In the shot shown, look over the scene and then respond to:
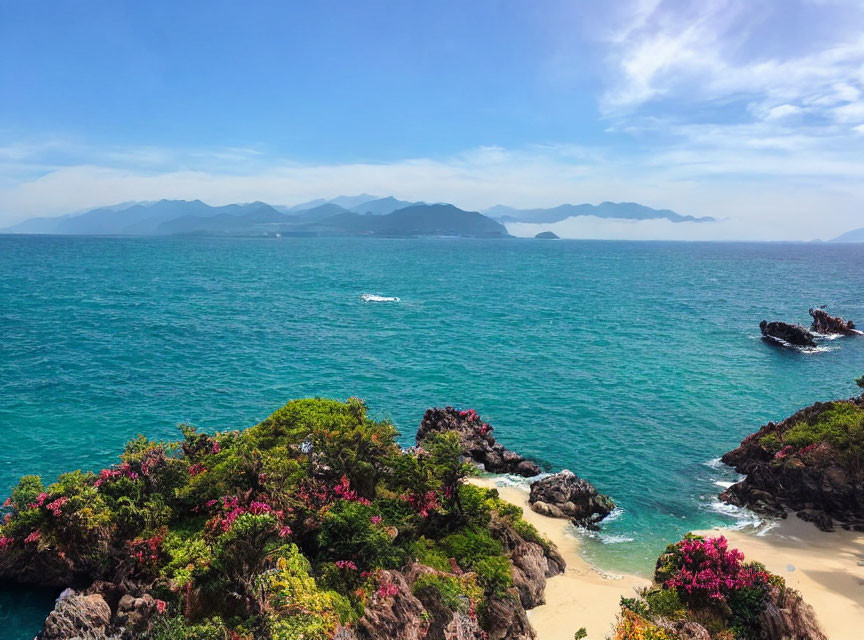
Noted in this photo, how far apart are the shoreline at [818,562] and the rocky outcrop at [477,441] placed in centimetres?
1315

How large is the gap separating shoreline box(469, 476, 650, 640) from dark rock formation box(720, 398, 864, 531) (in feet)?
46.0

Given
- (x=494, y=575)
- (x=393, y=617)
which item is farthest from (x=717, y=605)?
(x=393, y=617)

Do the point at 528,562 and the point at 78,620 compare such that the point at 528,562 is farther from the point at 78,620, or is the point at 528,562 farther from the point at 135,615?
the point at 78,620

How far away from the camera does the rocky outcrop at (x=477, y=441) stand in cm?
4131

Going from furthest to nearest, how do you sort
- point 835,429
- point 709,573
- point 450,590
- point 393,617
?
1. point 835,429
2. point 709,573
3. point 450,590
4. point 393,617

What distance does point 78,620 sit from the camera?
19922 millimetres

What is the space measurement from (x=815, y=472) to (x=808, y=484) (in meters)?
0.93

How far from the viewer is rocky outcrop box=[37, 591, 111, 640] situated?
19516 millimetres

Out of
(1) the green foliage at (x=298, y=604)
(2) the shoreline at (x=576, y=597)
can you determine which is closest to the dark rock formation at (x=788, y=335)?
(2) the shoreline at (x=576, y=597)

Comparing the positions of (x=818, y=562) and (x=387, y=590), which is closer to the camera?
(x=387, y=590)

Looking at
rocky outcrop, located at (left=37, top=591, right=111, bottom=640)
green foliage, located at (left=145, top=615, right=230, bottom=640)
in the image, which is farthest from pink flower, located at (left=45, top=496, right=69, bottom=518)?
green foliage, located at (left=145, top=615, right=230, bottom=640)

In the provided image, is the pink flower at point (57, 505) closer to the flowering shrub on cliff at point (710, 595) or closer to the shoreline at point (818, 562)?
the flowering shrub on cliff at point (710, 595)

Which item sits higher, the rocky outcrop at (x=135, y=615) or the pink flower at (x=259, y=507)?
the pink flower at (x=259, y=507)

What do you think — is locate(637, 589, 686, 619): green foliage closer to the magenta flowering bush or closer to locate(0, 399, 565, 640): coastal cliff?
the magenta flowering bush
